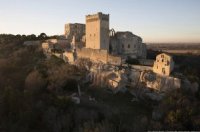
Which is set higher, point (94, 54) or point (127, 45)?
point (127, 45)

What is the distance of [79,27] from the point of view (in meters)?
41.2

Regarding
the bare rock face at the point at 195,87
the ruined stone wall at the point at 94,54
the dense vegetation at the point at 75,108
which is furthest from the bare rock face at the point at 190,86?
the ruined stone wall at the point at 94,54

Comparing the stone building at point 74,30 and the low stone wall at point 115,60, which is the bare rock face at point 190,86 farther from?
the stone building at point 74,30

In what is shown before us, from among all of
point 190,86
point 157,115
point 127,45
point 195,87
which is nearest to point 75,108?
point 157,115

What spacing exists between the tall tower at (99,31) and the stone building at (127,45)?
1.15 metres

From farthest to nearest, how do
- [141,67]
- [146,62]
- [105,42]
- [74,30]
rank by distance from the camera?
[74,30]
[105,42]
[146,62]
[141,67]

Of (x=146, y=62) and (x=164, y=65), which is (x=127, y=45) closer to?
(x=146, y=62)

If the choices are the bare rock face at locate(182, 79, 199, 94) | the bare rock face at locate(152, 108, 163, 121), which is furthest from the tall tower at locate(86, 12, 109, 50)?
the bare rock face at locate(152, 108, 163, 121)

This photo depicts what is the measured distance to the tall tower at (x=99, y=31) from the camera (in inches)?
1217

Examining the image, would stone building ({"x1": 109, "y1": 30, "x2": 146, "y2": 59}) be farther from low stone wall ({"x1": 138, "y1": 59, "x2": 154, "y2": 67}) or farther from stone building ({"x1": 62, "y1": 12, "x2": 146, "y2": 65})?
low stone wall ({"x1": 138, "y1": 59, "x2": 154, "y2": 67})

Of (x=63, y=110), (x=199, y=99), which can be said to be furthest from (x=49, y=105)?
(x=199, y=99)

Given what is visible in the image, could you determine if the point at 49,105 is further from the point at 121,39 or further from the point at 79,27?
the point at 79,27

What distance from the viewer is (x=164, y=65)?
24969 mm

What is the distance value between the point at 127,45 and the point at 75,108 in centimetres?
1198
